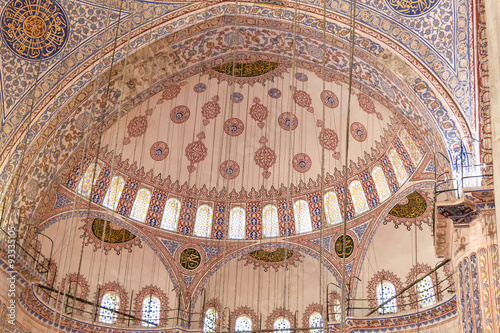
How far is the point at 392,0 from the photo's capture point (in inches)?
395

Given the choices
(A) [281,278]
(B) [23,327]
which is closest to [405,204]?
(A) [281,278]

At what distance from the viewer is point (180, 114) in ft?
45.0

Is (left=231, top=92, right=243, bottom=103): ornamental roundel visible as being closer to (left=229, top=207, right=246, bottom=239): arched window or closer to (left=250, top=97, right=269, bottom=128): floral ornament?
(left=250, top=97, right=269, bottom=128): floral ornament

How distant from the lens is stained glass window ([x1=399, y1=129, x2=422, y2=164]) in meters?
11.9

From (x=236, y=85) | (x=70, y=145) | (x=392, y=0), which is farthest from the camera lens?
(x=236, y=85)

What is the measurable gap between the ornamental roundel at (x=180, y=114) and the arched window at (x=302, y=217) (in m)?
3.12

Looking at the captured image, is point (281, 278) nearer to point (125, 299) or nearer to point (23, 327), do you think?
point (125, 299)

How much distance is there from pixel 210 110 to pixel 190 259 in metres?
3.31

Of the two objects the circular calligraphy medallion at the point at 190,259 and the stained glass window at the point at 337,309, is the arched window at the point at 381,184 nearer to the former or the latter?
the stained glass window at the point at 337,309

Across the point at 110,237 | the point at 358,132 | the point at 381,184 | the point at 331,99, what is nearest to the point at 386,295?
the point at 381,184

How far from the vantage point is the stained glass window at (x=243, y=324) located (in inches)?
567

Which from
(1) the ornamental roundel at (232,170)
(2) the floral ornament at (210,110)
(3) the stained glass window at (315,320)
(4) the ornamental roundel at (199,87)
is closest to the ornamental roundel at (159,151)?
(2) the floral ornament at (210,110)

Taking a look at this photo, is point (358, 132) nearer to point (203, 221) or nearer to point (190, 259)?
point (203, 221)

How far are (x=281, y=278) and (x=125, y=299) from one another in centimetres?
350
